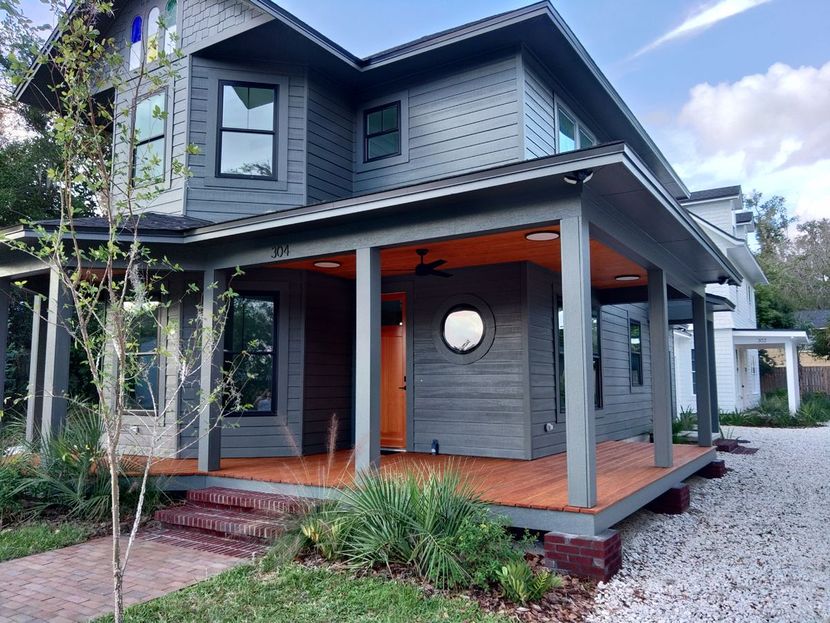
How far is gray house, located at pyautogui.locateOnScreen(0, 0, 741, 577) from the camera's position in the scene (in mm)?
6473

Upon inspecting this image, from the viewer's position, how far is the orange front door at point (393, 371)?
8.48 metres

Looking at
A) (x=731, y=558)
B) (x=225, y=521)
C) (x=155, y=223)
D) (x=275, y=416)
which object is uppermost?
(x=155, y=223)

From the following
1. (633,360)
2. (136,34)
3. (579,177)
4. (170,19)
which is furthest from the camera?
(633,360)

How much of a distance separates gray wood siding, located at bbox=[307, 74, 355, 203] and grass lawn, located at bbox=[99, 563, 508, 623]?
209 inches

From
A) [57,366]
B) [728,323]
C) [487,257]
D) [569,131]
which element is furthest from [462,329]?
[728,323]

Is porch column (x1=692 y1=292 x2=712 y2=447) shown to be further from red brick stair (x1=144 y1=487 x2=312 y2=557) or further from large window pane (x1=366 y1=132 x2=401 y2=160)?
red brick stair (x1=144 y1=487 x2=312 y2=557)

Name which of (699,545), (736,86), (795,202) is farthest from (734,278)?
(795,202)

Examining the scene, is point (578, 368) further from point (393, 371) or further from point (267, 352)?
point (267, 352)

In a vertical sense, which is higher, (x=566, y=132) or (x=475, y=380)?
(x=566, y=132)

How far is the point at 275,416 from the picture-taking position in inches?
303

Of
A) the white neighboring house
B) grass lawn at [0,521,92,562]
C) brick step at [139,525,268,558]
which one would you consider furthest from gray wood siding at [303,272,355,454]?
→ the white neighboring house

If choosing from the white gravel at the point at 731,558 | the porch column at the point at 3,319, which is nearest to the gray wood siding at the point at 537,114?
the white gravel at the point at 731,558

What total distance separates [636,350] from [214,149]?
8570mm

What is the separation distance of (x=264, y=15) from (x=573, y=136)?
4.77 metres
